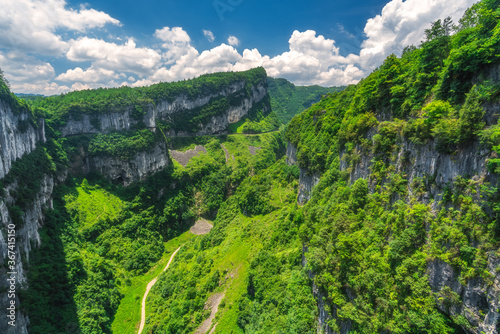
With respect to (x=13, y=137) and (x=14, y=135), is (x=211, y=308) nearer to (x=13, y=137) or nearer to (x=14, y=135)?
(x=13, y=137)

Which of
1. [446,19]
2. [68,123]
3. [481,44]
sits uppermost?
[68,123]

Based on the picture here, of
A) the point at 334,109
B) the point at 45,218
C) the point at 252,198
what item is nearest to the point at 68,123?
the point at 45,218

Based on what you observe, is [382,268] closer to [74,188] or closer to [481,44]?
[481,44]

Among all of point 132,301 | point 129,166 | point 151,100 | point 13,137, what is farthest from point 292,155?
point 151,100

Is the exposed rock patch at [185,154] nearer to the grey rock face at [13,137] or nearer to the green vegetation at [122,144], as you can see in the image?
the green vegetation at [122,144]

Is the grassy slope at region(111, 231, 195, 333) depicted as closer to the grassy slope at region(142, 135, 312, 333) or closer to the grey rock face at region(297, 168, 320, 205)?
the grassy slope at region(142, 135, 312, 333)

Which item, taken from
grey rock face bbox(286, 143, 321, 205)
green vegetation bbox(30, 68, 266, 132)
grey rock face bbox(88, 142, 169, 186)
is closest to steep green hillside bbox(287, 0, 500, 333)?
grey rock face bbox(286, 143, 321, 205)
